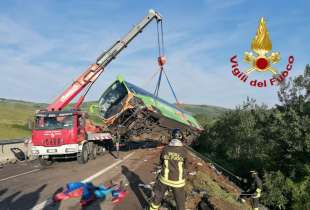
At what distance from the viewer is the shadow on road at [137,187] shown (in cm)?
969

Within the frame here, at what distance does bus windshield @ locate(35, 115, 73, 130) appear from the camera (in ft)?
60.2

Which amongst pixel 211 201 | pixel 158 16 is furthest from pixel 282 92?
pixel 211 201

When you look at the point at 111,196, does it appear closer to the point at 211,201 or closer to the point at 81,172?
the point at 211,201

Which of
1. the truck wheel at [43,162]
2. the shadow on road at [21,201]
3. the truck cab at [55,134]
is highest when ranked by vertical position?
the truck cab at [55,134]

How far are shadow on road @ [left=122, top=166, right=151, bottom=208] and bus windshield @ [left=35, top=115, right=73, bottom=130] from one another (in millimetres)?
4357

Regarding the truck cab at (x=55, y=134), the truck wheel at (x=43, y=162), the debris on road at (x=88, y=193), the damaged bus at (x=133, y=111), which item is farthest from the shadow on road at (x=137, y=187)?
the truck wheel at (x=43, y=162)

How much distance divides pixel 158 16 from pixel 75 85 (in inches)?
261

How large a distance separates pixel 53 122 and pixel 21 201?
9.38m

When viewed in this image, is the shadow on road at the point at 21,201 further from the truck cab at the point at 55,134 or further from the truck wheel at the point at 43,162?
the truck wheel at the point at 43,162

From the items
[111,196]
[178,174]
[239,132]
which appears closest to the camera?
[178,174]

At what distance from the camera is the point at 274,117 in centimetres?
2534

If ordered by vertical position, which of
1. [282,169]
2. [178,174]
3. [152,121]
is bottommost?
[282,169]

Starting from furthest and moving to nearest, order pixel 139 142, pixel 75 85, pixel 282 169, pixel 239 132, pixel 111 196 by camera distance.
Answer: pixel 239 132
pixel 139 142
pixel 282 169
pixel 75 85
pixel 111 196

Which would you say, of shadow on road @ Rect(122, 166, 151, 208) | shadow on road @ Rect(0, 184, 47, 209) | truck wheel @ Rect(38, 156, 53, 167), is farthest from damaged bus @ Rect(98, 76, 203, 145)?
shadow on road @ Rect(0, 184, 47, 209)
